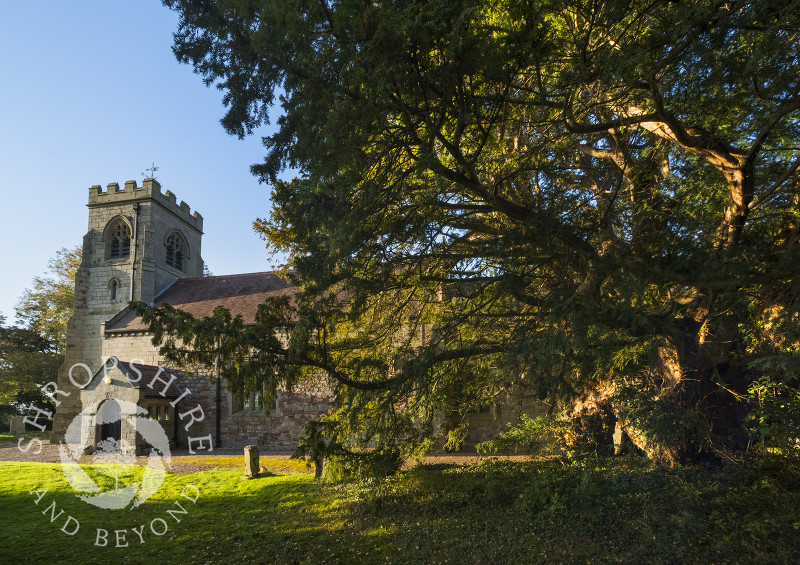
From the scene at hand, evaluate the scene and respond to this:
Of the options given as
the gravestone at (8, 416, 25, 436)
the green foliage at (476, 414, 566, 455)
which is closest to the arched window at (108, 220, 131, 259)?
the gravestone at (8, 416, 25, 436)

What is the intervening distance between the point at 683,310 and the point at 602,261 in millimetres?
2320

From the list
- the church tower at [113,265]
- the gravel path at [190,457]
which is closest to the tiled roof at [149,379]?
the gravel path at [190,457]

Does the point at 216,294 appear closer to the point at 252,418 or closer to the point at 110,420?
the point at 252,418

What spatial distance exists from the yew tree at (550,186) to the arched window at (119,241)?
1828 cm

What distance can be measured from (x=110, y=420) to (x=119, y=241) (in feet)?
31.5

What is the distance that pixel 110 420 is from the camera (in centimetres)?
1636

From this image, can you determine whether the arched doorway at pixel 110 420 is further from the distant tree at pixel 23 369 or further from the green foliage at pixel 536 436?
the green foliage at pixel 536 436

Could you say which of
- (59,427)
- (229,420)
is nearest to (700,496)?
(229,420)

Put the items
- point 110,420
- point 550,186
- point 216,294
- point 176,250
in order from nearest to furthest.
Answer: point 550,186 → point 110,420 → point 216,294 → point 176,250

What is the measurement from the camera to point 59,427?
19297 millimetres

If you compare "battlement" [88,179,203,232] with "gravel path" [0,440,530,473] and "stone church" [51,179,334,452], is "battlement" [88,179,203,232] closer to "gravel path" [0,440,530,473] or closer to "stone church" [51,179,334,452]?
"stone church" [51,179,334,452]

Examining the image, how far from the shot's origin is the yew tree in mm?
4414

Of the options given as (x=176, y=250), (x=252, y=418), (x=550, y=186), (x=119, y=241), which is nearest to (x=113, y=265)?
(x=119, y=241)

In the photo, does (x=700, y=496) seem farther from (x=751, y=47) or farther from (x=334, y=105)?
(x=334, y=105)
